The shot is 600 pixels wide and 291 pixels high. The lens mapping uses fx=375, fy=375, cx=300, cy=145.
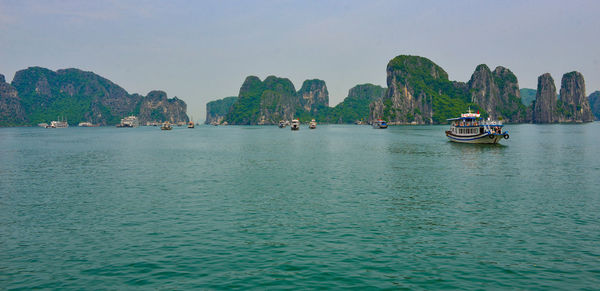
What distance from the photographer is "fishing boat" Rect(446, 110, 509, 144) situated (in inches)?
4099

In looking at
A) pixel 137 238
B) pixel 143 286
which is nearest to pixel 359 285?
pixel 143 286

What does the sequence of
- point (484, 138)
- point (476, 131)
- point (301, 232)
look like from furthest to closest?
point (476, 131), point (484, 138), point (301, 232)

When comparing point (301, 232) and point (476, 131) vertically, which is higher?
point (476, 131)

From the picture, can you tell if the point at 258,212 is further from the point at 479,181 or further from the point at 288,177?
the point at 479,181

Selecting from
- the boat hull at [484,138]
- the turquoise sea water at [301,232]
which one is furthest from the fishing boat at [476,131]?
the turquoise sea water at [301,232]

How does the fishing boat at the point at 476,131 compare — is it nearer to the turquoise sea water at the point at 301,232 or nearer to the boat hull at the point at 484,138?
the boat hull at the point at 484,138

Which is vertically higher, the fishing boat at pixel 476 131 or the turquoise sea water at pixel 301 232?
the fishing boat at pixel 476 131

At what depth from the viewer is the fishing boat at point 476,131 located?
342 ft

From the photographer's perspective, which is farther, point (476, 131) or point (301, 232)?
point (476, 131)

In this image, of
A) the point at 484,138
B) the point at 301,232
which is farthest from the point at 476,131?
the point at 301,232

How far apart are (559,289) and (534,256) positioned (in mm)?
4178

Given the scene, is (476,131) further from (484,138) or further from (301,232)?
(301,232)

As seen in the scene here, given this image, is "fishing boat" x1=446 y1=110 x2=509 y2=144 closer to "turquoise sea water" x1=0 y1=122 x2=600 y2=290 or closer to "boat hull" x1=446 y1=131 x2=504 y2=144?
"boat hull" x1=446 y1=131 x2=504 y2=144

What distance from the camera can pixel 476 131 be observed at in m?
108
